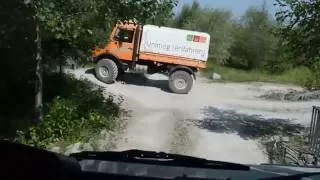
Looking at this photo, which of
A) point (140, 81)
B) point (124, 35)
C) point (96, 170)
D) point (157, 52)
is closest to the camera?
point (96, 170)

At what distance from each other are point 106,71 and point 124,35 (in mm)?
1516

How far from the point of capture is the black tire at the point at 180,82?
22.5 meters

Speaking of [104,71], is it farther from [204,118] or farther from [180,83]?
[204,118]

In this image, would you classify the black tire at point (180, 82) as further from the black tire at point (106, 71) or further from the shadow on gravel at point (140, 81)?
the black tire at point (106, 71)

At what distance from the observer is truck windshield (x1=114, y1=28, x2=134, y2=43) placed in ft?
75.1

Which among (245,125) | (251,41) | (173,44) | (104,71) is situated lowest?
(245,125)

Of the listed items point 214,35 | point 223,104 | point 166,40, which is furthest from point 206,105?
point 214,35

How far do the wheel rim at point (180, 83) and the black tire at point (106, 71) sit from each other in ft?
7.42

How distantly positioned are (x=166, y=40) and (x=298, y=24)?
31.5 feet

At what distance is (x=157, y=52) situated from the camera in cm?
2291

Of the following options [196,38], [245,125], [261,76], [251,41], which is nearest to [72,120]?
[245,125]

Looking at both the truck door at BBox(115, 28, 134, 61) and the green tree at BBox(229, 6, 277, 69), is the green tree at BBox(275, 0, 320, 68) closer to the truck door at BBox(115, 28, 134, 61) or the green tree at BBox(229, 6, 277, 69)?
the truck door at BBox(115, 28, 134, 61)

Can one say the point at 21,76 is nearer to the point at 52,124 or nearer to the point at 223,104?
the point at 52,124

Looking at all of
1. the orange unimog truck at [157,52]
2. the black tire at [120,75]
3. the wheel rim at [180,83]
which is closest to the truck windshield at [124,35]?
the orange unimog truck at [157,52]
